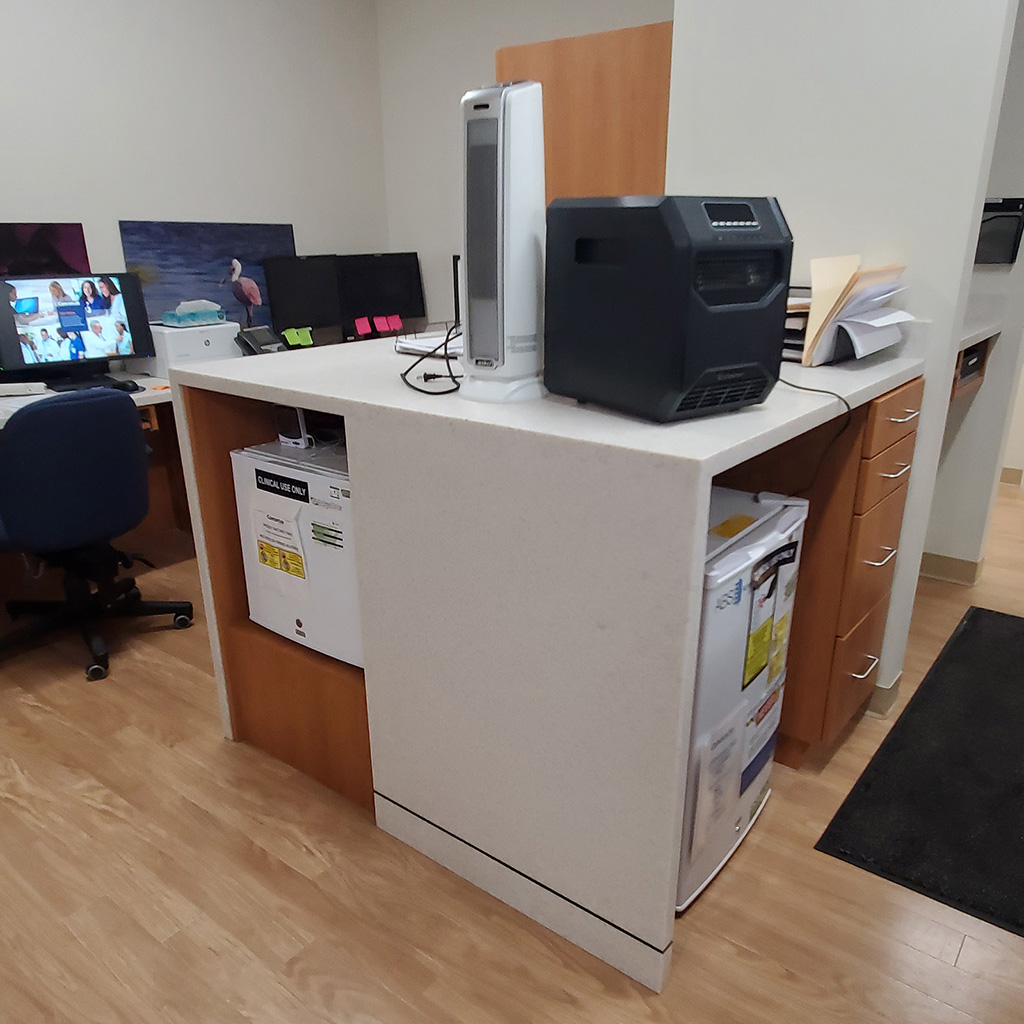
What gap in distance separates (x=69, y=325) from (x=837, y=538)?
9.12ft

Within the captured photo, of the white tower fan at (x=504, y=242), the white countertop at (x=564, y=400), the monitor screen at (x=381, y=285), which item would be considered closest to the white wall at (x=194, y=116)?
the monitor screen at (x=381, y=285)

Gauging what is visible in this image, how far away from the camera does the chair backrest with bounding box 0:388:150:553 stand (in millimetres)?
2092

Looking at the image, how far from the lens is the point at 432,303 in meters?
4.36

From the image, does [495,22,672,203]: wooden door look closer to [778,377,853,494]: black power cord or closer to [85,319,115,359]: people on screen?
Result: [778,377,853,494]: black power cord

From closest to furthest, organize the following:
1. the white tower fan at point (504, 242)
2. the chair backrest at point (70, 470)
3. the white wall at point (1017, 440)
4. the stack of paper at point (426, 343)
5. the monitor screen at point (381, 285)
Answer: the white tower fan at point (504, 242), the stack of paper at point (426, 343), the chair backrest at point (70, 470), the white wall at point (1017, 440), the monitor screen at point (381, 285)

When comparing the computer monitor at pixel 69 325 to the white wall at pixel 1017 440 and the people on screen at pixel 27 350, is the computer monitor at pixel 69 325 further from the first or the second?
the white wall at pixel 1017 440

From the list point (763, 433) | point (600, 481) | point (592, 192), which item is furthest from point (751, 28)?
point (600, 481)

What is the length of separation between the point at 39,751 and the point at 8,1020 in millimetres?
813

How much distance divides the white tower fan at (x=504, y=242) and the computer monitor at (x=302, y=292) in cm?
270

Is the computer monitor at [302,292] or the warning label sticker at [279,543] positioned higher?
the computer monitor at [302,292]

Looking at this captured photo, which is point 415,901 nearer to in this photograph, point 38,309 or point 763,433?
point 763,433

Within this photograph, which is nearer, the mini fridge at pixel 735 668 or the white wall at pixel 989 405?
the mini fridge at pixel 735 668

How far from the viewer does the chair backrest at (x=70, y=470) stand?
209 cm

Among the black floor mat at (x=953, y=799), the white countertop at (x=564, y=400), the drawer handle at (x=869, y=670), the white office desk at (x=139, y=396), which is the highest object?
the white countertop at (x=564, y=400)
